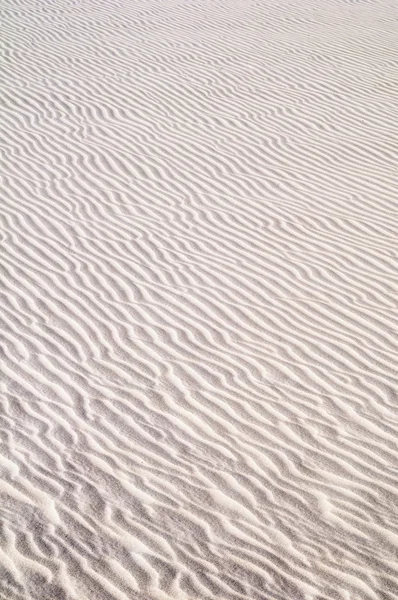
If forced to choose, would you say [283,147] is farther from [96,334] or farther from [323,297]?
[96,334]

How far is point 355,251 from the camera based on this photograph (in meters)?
7.83

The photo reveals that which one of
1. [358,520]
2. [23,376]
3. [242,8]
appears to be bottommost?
[23,376]

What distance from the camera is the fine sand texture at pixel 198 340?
4.23 meters

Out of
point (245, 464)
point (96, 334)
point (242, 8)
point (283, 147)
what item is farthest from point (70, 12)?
point (245, 464)

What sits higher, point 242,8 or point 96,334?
point 242,8

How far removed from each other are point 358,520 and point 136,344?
227 cm

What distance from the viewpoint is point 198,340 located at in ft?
20.4

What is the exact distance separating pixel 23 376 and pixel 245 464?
1.71 m

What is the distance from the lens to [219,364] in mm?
5934

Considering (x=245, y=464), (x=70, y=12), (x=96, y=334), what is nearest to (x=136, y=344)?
(x=96, y=334)

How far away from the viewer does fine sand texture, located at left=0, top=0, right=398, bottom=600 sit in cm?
423

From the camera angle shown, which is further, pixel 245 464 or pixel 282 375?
pixel 282 375

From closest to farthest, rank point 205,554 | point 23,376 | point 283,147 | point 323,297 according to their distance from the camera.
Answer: point 205,554 < point 23,376 < point 323,297 < point 283,147

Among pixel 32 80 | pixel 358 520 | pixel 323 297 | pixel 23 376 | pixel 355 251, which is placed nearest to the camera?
pixel 358 520
